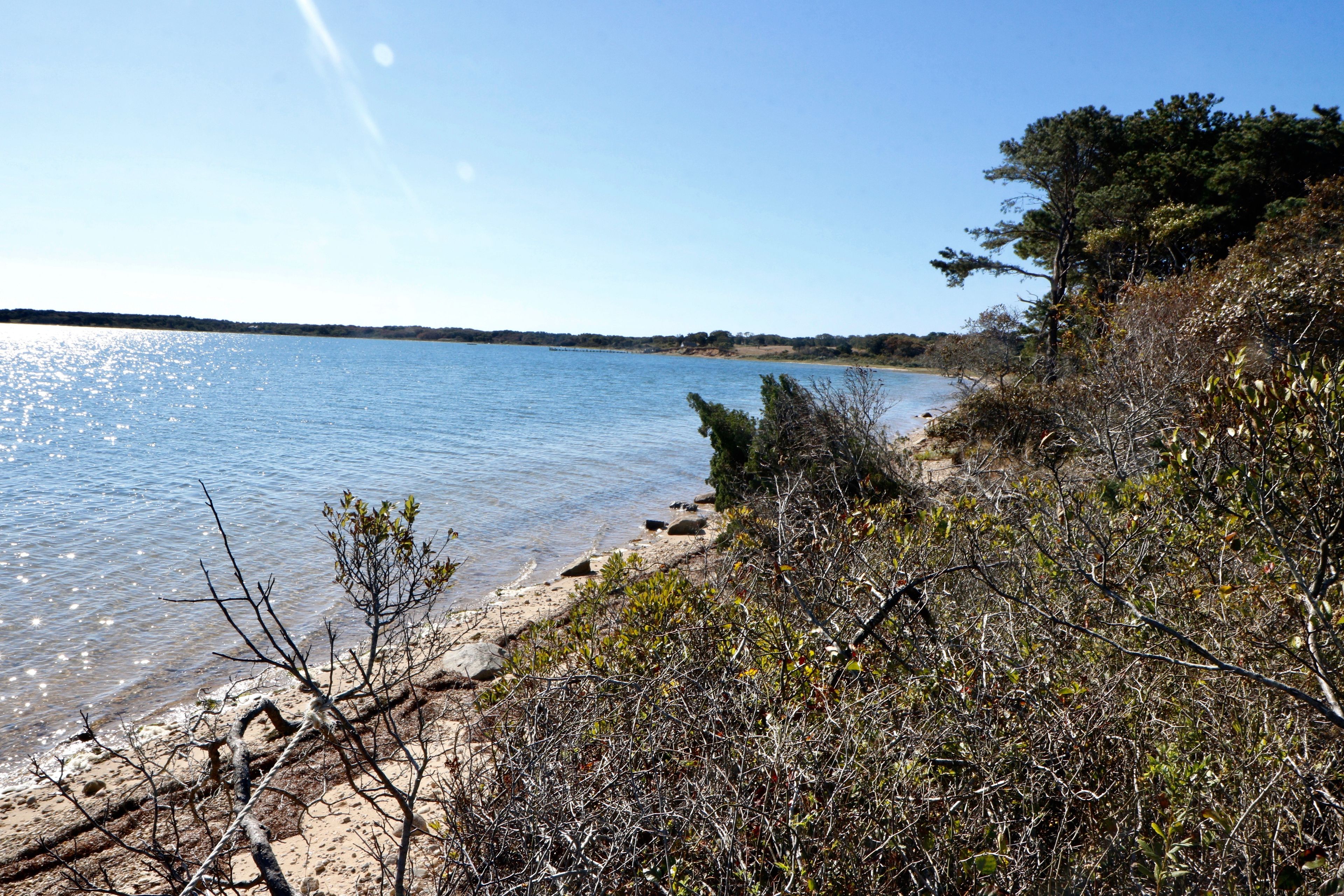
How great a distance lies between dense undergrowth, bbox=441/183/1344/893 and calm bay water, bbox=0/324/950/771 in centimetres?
651

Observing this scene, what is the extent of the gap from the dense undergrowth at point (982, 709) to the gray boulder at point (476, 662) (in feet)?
9.86

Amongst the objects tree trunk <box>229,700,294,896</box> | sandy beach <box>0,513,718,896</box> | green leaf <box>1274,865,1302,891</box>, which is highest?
green leaf <box>1274,865,1302,891</box>

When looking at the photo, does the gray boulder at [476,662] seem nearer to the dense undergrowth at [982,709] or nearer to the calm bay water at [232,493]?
the calm bay water at [232,493]

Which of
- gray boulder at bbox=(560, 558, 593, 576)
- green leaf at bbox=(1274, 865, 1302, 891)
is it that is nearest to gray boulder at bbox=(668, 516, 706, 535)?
gray boulder at bbox=(560, 558, 593, 576)

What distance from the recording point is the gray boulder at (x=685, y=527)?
15.5 metres

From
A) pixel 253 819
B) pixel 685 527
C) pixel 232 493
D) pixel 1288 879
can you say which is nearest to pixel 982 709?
pixel 1288 879

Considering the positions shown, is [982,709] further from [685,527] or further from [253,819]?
[685,527]

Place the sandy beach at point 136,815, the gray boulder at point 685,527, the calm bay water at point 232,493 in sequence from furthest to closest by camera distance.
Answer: the gray boulder at point 685,527, the calm bay water at point 232,493, the sandy beach at point 136,815

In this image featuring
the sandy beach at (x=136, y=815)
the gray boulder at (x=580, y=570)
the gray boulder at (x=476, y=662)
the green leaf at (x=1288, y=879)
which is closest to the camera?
the green leaf at (x=1288, y=879)

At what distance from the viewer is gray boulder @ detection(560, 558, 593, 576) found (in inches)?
483

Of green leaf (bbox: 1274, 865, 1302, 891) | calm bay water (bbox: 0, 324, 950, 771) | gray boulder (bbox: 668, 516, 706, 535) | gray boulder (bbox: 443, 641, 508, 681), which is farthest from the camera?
gray boulder (bbox: 668, 516, 706, 535)

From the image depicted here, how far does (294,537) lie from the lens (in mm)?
13367

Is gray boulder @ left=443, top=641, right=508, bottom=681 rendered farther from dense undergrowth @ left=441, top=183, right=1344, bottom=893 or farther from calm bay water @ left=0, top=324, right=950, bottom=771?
dense undergrowth @ left=441, top=183, right=1344, bottom=893

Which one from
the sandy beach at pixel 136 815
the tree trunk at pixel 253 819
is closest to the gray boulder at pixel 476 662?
the sandy beach at pixel 136 815
